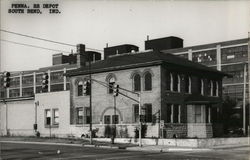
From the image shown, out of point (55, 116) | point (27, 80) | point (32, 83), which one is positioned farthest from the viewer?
point (27, 80)

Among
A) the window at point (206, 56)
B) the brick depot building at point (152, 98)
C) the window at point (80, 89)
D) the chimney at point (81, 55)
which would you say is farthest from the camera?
the window at point (206, 56)

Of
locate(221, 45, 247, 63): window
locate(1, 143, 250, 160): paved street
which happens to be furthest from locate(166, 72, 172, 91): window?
locate(221, 45, 247, 63): window

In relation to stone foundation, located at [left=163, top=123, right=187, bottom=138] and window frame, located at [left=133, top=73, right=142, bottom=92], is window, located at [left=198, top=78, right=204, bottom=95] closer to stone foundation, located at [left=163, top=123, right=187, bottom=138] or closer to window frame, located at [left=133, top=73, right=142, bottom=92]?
stone foundation, located at [left=163, top=123, right=187, bottom=138]

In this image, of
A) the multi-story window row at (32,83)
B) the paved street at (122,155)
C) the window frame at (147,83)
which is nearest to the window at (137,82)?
the window frame at (147,83)

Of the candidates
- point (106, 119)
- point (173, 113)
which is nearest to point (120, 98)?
point (106, 119)

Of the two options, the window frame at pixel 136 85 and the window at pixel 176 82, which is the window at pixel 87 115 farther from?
the window at pixel 176 82

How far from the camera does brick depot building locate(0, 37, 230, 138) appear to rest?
44281mm

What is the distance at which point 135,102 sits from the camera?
45.3 m

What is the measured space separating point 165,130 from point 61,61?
79.7m

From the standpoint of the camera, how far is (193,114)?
46406 millimetres

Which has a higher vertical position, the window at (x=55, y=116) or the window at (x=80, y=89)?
the window at (x=80, y=89)

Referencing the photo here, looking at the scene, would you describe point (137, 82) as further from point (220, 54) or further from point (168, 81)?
point (220, 54)

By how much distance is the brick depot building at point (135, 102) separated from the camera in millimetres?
44281

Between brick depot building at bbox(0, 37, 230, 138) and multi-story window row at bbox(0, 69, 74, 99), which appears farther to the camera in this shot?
multi-story window row at bbox(0, 69, 74, 99)
